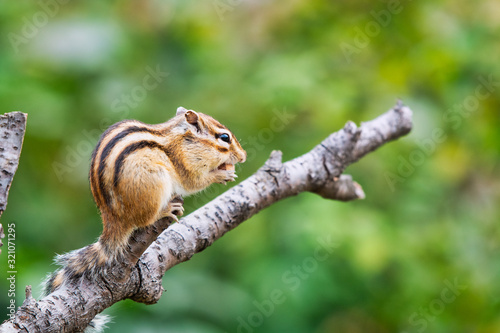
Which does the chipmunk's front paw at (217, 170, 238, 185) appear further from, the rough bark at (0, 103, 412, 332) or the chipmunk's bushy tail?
the chipmunk's bushy tail

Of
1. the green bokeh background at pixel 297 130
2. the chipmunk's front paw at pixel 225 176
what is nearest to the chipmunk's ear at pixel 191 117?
the chipmunk's front paw at pixel 225 176

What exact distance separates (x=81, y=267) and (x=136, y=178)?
0.69 ft

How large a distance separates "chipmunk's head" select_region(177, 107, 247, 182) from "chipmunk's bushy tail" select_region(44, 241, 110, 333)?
0.28 m

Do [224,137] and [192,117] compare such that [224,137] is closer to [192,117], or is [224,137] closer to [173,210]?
[192,117]

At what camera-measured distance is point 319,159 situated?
66.3 inches

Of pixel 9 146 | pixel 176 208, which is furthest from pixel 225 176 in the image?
pixel 9 146

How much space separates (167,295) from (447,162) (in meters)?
1.41

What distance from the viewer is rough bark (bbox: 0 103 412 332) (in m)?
1.05

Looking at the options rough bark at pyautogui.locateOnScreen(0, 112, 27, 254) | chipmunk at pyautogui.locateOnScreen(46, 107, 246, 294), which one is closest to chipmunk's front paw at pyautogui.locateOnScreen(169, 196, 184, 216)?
chipmunk at pyautogui.locateOnScreen(46, 107, 246, 294)

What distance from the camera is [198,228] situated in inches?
53.4

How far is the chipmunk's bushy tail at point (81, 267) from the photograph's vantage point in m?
1.14

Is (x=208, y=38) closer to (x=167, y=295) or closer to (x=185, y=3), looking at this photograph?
(x=185, y=3)

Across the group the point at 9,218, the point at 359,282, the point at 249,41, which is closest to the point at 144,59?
the point at 249,41

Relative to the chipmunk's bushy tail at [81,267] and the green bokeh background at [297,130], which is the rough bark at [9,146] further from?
the green bokeh background at [297,130]
